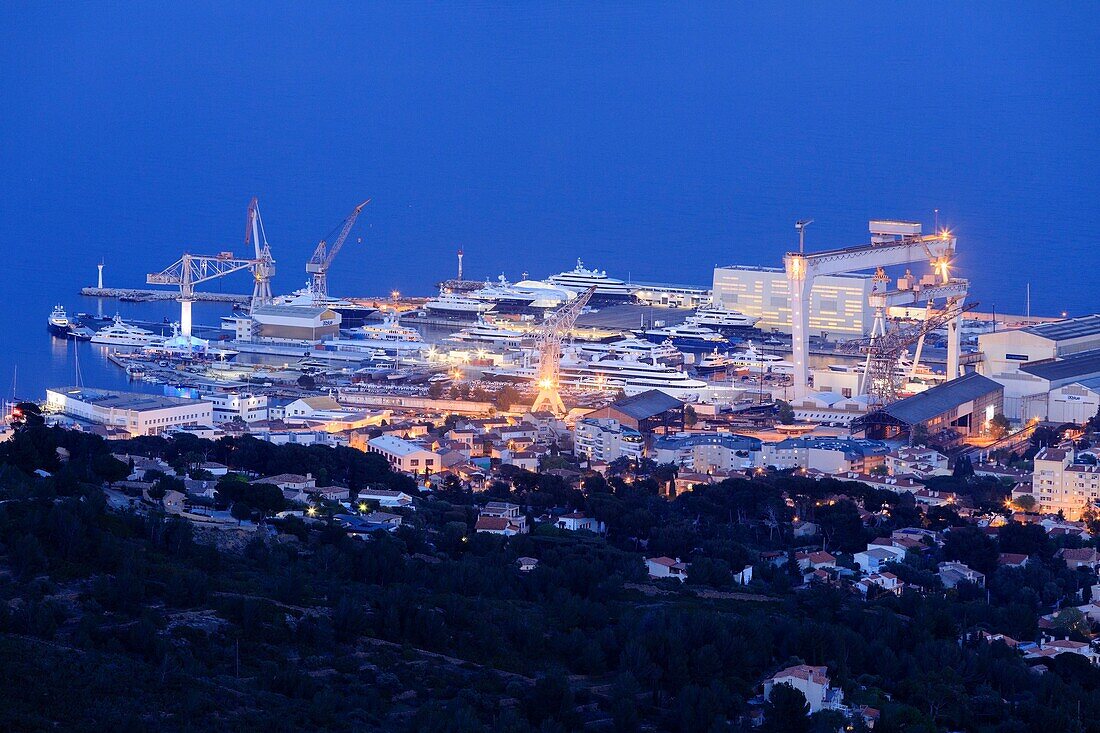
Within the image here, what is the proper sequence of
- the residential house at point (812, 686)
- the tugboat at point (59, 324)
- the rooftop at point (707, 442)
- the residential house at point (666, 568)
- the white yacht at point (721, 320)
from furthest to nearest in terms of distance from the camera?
the white yacht at point (721, 320) < the tugboat at point (59, 324) < the rooftop at point (707, 442) < the residential house at point (666, 568) < the residential house at point (812, 686)

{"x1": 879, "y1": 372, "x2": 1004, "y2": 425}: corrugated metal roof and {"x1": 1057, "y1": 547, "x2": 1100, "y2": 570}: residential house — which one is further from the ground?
{"x1": 879, "y1": 372, "x2": 1004, "y2": 425}: corrugated metal roof

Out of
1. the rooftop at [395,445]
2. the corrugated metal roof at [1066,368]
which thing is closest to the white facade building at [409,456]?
the rooftop at [395,445]

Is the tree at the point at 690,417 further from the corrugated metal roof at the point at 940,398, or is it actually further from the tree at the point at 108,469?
the tree at the point at 108,469

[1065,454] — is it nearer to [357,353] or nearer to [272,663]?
[272,663]

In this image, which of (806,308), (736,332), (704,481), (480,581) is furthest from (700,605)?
(736,332)

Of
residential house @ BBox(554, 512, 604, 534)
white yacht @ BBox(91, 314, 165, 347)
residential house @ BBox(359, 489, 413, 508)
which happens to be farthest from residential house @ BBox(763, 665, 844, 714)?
white yacht @ BBox(91, 314, 165, 347)

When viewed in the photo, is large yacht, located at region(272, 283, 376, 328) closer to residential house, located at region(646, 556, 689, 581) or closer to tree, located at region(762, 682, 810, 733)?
residential house, located at region(646, 556, 689, 581)
